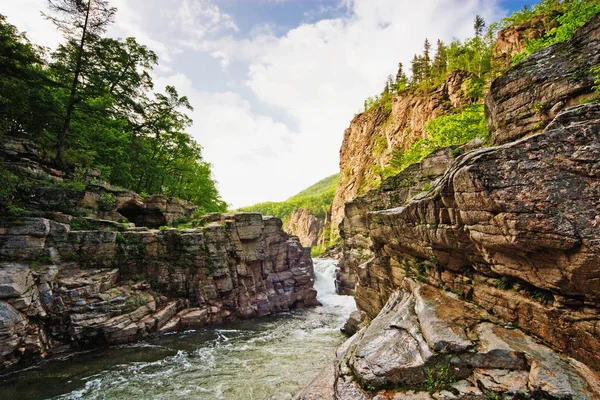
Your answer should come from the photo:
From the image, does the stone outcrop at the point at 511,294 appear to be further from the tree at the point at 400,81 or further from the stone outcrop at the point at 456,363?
the tree at the point at 400,81

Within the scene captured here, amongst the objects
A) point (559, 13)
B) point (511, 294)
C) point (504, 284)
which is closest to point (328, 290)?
point (504, 284)

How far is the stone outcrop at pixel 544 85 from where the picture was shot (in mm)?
7379

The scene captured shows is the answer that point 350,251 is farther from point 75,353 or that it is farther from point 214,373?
point 75,353

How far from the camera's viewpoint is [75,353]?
50.8 feet

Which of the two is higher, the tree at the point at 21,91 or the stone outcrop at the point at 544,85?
the tree at the point at 21,91

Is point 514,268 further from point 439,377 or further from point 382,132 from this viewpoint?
point 382,132

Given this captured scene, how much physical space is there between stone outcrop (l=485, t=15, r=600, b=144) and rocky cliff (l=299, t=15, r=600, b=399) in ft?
0.10

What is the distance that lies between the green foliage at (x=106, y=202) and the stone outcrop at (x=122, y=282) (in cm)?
185

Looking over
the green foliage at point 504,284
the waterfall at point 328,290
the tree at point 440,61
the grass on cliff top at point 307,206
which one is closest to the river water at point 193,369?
the green foliage at point 504,284

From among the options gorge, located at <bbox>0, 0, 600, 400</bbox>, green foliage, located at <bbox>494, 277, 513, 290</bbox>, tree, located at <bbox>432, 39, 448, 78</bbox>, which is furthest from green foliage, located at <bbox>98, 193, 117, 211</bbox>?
tree, located at <bbox>432, 39, 448, 78</bbox>

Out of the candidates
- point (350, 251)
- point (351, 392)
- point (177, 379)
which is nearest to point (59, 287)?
point (177, 379)

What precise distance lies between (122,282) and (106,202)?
6.87m

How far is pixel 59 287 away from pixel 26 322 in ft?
8.16

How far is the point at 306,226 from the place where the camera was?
11525 centimetres
